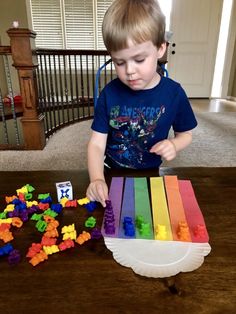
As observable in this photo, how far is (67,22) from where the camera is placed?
4.87m

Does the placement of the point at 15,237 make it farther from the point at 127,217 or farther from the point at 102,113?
the point at 102,113

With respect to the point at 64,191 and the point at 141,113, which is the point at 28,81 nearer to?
the point at 141,113

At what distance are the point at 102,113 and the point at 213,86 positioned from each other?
5191mm

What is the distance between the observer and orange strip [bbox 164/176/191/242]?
1.65 feet

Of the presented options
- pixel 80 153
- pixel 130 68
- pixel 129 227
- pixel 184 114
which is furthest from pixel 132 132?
pixel 80 153

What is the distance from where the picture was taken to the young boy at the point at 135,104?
2.20 feet

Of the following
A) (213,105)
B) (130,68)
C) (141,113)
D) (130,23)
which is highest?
(130,23)

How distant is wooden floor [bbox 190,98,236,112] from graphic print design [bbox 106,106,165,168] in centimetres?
334

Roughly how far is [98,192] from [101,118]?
0.36 meters

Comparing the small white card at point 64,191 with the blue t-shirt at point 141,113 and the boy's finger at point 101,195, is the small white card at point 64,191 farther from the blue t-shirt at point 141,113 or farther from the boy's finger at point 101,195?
the blue t-shirt at point 141,113

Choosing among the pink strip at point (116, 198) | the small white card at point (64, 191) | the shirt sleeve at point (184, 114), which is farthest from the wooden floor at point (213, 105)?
the small white card at point (64, 191)

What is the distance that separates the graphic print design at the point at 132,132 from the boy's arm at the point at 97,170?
77mm

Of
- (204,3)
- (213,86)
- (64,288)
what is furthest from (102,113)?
(213,86)

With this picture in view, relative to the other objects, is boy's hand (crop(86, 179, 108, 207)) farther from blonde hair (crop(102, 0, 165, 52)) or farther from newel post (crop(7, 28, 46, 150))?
newel post (crop(7, 28, 46, 150))
